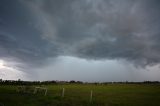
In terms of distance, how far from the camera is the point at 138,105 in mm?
32094

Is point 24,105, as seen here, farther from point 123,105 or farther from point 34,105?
point 123,105

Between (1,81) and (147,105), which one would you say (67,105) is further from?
(1,81)

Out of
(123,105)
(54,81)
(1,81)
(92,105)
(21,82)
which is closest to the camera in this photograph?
(92,105)

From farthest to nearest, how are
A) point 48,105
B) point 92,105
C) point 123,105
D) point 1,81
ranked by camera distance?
point 1,81 < point 123,105 < point 92,105 < point 48,105

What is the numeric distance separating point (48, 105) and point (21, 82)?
313 ft

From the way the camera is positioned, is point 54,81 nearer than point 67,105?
No

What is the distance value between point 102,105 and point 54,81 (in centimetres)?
13662

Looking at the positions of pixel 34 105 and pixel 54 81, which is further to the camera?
pixel 54 81

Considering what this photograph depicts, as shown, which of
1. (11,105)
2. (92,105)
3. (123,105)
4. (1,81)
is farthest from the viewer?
(1,81)

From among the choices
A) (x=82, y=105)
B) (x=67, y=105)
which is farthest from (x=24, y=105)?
(x=82, y=105)

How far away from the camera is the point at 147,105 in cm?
3219

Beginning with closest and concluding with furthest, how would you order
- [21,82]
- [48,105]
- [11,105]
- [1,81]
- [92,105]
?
[11,105], [48,105], [92,105], [1,81], [21,82]

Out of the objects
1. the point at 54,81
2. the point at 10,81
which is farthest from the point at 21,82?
the point at 54,81

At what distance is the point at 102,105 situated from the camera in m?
30.4
